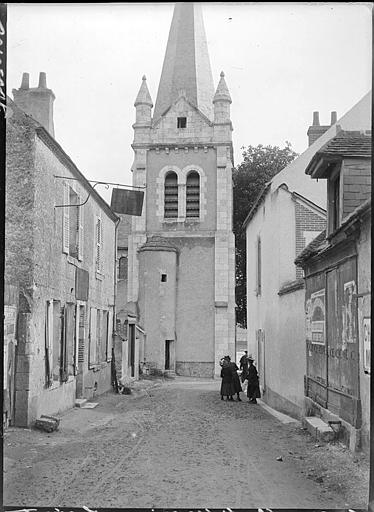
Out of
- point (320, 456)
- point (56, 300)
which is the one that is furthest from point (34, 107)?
point (320, 456)

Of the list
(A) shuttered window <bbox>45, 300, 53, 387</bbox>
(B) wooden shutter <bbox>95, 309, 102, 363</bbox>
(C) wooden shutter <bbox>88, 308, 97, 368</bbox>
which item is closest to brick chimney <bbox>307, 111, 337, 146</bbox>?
(A) shuttered window <bbox>45, 300, 53, 387</bbox>

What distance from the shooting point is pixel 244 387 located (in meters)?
9.91

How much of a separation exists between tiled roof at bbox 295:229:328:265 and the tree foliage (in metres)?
1.02

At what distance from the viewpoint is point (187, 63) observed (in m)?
7.37

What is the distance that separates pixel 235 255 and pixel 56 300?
3512 millimetres

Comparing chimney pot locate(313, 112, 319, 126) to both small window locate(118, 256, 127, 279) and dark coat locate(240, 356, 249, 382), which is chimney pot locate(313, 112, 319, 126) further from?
small window locate(118, 256, 127, 279)

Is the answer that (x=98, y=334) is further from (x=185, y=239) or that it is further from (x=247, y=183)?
(x=247, y=183)

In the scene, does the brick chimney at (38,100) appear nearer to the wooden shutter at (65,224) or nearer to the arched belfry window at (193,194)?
the wooden shutter at (65,224)

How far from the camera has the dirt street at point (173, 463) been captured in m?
5.55

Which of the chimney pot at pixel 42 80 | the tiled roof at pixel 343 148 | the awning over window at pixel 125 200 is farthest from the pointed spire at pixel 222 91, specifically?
the chimney pot at pixel 42 80

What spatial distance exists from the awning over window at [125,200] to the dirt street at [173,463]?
2675mm

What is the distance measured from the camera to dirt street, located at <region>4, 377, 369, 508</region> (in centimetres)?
555

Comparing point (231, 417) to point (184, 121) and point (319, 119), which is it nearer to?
point (319, 119)

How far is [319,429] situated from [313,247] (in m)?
2.86
